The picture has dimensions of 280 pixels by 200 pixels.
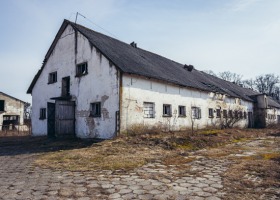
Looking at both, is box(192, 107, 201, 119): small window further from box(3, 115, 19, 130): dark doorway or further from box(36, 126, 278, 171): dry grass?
box(3, 115, 19, 130): dark doorway

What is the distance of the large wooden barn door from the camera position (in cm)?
1387

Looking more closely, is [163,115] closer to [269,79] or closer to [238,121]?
[238,121]

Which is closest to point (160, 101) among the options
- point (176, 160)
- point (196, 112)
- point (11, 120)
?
point (196, 112)

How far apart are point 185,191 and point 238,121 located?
21214 millimetres

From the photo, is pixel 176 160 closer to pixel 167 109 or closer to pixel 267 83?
pixel 167 109

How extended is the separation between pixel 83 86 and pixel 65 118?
2.14m

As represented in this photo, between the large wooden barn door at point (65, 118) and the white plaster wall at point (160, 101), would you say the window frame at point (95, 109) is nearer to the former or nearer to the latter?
the large wooden barn door at point (65, 118)

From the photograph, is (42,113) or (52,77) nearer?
(52,77)

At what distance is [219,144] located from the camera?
36.8ft

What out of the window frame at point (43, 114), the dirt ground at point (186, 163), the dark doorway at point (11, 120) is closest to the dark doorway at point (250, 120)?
the dirt ground at point (186, 163)

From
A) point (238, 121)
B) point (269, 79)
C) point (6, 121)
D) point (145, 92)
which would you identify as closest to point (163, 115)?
point (145, 92)

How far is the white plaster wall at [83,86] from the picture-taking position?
12711 mm

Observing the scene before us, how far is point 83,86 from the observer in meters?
14.3

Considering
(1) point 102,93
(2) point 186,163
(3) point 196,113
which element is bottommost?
(2) point 186,163
